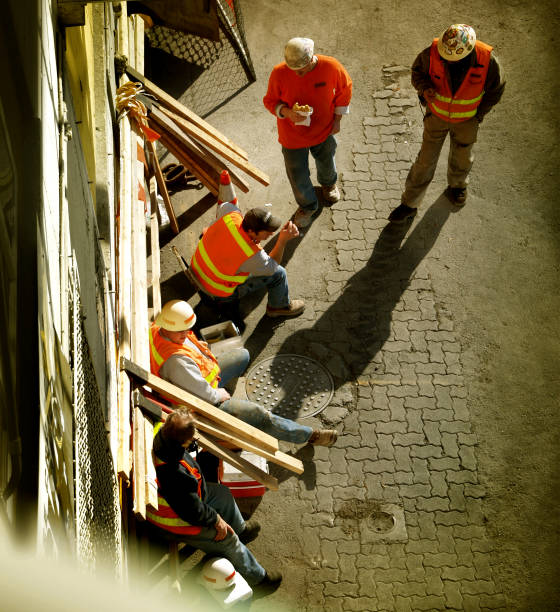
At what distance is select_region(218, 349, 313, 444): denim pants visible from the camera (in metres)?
6.08

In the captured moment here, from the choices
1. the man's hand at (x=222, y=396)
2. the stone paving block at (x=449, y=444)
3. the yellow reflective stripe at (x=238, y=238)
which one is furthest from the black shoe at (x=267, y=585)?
the yellow reflective stripe at (x=238, y=238)

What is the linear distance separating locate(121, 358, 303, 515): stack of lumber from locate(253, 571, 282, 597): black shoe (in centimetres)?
73

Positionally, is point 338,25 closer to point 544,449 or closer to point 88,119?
point 88,119

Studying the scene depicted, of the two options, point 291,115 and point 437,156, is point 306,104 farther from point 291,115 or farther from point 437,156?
point 437,156

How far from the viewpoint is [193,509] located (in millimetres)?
4988

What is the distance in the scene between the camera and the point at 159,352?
19.0 ft

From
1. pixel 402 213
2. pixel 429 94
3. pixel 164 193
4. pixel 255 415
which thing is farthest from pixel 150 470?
pixel 429 94

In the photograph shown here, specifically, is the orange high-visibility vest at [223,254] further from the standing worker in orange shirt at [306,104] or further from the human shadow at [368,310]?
the standing worker in orange shirt at [306,104]

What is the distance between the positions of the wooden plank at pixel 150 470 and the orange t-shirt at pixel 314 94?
12.3ft

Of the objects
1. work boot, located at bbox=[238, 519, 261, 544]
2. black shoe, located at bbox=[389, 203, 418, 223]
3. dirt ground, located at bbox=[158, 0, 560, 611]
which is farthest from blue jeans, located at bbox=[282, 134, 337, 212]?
work boot, located at bbox=[238, 519, 261, 544]

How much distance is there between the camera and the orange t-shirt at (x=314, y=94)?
7.13m

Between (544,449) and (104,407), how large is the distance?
4.07m

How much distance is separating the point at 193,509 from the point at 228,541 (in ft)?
2.02

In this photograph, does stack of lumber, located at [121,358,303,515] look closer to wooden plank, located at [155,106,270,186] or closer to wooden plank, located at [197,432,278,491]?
wooden plank, located at [197,432,278,491]
